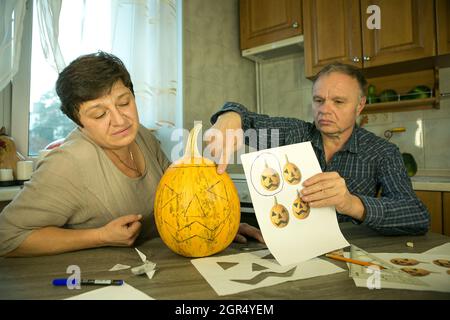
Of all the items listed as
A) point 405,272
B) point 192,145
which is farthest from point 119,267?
point 405,272

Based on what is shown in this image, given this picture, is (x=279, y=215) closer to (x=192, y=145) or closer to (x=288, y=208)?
(x=288, y=208)

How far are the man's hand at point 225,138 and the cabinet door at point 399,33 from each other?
1.54m

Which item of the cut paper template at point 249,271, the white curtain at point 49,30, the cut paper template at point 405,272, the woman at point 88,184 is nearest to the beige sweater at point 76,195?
the woman at point 88,184

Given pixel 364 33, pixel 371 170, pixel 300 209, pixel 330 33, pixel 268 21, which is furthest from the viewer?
pixel 268 21

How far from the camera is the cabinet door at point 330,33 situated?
2.29 m

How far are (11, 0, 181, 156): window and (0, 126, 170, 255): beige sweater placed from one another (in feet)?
3.31

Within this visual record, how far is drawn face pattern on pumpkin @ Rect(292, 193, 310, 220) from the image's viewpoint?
2.38 feet

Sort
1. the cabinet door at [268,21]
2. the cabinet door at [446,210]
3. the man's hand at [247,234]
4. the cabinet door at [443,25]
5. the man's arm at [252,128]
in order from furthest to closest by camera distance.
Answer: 1. the cabinet door at [268,21]
2. the cabinet door at [443,25]
3. the cabinet door at [446,210]
4. the man's arm at [252,128]
5. the man's hand at [247,234]

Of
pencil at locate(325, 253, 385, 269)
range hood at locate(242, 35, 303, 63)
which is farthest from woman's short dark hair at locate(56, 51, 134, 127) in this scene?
range hood at locate(242, 35, 303, 63)

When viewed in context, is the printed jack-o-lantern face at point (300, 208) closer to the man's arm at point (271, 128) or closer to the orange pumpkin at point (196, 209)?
the orange pumpkin at point (196, 209)

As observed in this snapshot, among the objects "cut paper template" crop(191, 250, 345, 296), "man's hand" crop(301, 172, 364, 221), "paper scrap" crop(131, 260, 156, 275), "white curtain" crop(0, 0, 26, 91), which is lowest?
"cut paper template" crop(191, 250, 345, 296)

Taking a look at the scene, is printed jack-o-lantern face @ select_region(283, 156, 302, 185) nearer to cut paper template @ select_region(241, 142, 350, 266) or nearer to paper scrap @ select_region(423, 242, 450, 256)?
cut paper template @ select_region(241, 142, 350, 266)

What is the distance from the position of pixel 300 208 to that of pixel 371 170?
0.65 meters

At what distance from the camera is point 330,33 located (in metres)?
2.38
